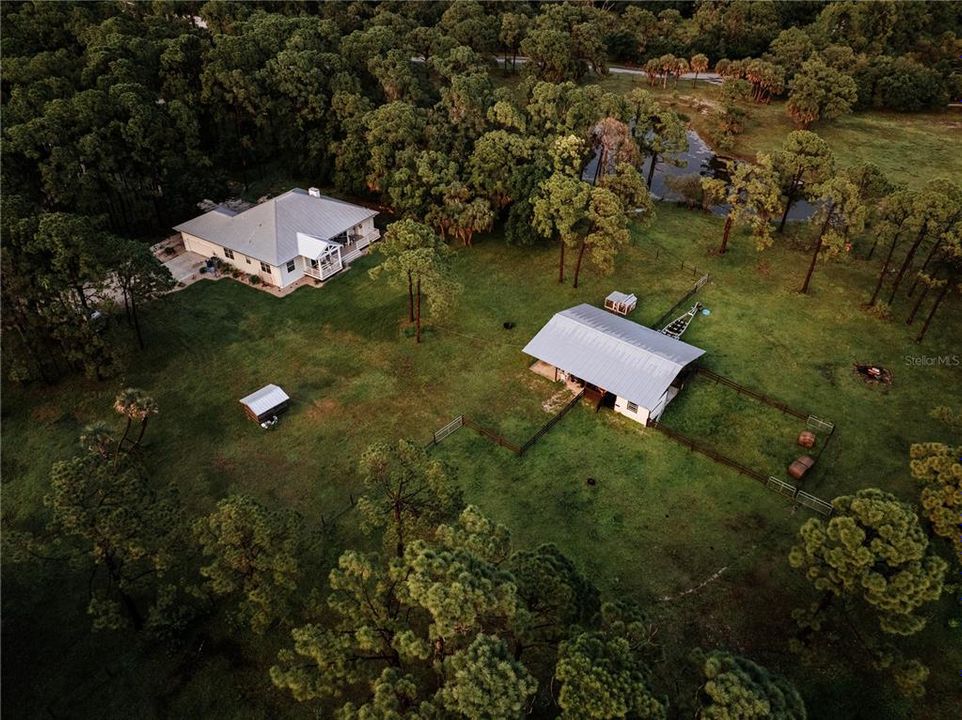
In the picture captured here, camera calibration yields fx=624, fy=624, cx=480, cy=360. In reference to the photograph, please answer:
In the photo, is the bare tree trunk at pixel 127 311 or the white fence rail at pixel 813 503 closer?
the white fence rail at pixel 813 503

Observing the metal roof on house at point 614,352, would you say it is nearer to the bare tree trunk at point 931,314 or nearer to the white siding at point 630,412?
the white siding at point 630,412

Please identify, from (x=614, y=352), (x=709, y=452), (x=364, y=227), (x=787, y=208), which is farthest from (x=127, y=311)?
(x=787, y=208)

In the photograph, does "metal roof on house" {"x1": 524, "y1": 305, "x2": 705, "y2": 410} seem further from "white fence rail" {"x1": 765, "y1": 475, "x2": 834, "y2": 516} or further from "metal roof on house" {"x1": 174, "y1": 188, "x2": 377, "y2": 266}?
"metal roof on house" {"x1": 174, "y1": 188, "x2": 377, "y2": 266}

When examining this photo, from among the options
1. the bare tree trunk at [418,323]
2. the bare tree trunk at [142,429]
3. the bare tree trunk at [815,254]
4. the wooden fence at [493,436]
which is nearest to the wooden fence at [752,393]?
the bare tree trunk at [815,254]

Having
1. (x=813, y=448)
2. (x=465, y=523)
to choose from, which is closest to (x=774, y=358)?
(x=813, y=448)

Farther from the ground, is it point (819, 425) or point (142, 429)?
point (819, 425)

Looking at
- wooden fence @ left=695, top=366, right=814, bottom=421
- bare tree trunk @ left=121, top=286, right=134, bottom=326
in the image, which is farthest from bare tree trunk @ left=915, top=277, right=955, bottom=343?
bare tree trunk @ left=121, top=286, right=134, bottom=326

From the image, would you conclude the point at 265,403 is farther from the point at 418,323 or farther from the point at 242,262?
the point at 242,262
